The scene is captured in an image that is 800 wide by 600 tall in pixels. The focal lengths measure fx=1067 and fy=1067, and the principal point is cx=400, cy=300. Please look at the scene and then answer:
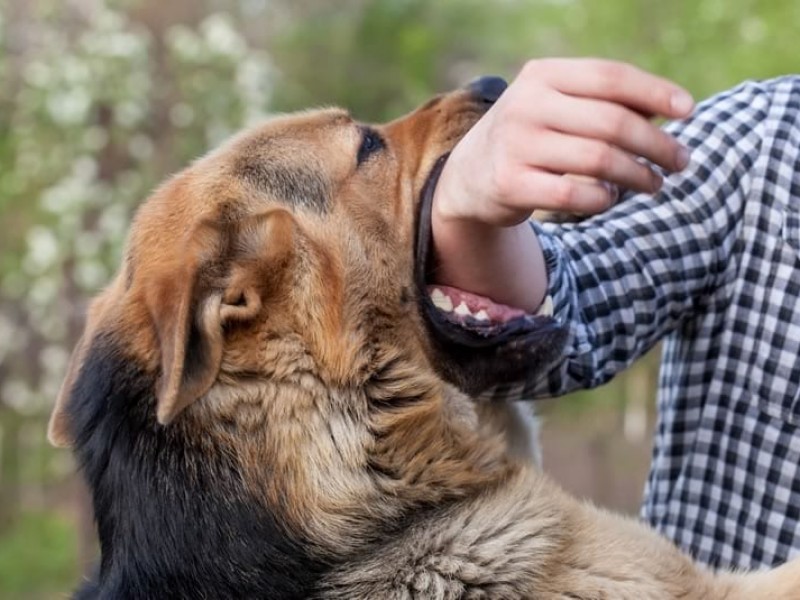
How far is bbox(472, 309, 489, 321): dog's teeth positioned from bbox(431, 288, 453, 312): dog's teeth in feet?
0.22

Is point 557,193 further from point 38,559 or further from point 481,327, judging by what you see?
point 38,559

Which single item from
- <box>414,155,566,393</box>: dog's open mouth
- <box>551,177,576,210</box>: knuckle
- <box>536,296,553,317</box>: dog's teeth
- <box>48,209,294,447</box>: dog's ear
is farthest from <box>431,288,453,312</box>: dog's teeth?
<box>551,177,576,210</box>: knuckle

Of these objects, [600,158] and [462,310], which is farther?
[462,310]

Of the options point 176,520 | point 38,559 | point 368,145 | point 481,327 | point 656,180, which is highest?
point 656,180

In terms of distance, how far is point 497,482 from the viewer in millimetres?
2354

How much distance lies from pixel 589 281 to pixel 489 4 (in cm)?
900

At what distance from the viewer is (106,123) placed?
7289mm

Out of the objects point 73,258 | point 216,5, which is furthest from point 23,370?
point 216,5

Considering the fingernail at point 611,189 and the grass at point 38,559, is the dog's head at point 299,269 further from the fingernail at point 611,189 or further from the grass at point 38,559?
the grass at point 38,559

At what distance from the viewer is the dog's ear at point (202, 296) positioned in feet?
6.52

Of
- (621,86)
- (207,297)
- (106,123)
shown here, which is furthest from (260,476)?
(106,123)

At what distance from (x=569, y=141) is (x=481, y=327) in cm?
74

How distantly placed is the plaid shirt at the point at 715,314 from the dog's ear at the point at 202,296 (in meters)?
0.69

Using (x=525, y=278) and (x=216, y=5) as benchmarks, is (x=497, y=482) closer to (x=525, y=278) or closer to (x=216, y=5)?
(x=525, y=278)
